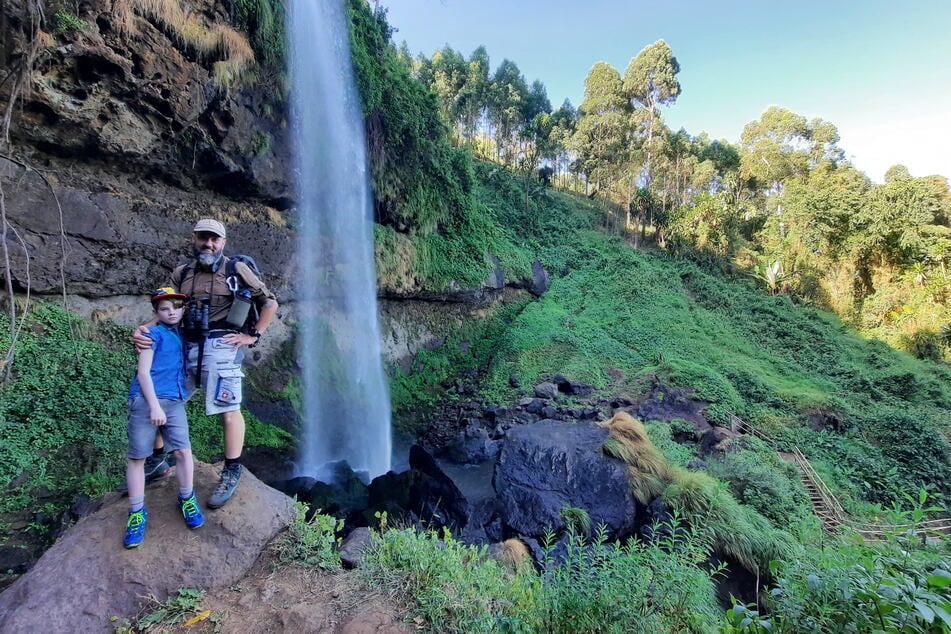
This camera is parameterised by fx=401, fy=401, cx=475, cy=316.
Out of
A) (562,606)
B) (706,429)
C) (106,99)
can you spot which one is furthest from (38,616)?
(706,429)

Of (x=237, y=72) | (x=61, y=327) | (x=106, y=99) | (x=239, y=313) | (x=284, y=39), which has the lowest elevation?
(x=61, y=327)

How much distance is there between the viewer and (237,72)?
891cm

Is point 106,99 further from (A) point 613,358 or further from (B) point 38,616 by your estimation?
(A) point 613,358

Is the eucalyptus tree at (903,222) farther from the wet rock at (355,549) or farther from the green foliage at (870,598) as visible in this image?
the wet rock at (355,549)

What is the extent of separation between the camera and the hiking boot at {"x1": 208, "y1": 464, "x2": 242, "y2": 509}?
314 centimetres

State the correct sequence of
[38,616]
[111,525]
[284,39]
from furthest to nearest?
[284,39]
[111,525]
[38,616]

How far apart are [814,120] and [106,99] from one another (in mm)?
38386

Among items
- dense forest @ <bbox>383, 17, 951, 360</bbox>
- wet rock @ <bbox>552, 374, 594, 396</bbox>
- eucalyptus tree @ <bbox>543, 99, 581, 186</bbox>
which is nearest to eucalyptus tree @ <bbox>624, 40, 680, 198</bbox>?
dense forest @ <bbox>383, 17, 951, 360</bbox>

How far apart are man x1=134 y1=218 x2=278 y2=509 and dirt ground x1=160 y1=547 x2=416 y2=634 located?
0.73m

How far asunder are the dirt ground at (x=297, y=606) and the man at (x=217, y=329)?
73cm

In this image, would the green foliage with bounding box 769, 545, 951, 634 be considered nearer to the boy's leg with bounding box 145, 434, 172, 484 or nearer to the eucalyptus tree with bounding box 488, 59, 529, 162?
the boy's leg with bounding box 145, 434, 172, 484

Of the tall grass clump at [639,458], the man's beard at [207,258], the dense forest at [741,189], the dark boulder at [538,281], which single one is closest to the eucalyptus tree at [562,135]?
the dense forest at [741,189]

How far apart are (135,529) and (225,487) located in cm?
57

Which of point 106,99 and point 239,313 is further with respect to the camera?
point 106,99
